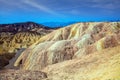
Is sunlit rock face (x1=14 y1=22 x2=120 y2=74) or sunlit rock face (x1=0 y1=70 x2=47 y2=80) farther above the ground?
sunlit rock face (x1=14 y1=22 x2=120 y2=74)

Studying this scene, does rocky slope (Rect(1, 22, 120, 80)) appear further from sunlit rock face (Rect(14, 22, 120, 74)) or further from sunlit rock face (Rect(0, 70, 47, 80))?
sunlit rock face (Rect(0, 70, 47, 80))

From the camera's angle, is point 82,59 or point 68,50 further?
point 68,50

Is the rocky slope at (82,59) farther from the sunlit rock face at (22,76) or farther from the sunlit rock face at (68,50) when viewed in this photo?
the sunlit rock face at (22,76)

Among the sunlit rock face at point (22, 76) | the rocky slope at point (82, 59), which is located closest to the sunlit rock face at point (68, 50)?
the rocky slope at point (82, 59)

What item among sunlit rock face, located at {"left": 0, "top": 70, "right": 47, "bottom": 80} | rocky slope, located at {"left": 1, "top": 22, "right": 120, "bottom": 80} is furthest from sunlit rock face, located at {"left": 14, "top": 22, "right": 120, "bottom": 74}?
sunlit rock face, located at {"left": 0, "top": 70, "right": 47, "bottom": 80}

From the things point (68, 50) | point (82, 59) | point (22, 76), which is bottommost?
point (22, 76)

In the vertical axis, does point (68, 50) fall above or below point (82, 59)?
above

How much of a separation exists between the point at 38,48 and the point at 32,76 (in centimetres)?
2508

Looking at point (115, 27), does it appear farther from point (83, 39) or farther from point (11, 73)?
point (11, 73)

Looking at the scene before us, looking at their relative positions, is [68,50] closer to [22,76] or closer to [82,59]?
[82,59]

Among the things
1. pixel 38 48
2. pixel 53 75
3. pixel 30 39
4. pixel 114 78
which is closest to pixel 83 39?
pixel 38 48

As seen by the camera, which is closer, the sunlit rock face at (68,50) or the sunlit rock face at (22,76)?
the sunlit rock face at (22,76)

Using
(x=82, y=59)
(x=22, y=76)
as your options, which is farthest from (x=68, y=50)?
(x=22, y=76)

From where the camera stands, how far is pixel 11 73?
1956 centimetres
